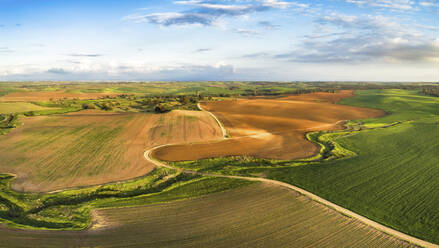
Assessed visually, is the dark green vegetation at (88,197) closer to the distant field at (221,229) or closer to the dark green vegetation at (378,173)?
the distant field at (221,229)

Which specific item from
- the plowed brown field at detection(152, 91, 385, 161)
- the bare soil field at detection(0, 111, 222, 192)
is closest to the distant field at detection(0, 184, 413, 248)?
the bare soil field at detection(0, 111, 222, 192)

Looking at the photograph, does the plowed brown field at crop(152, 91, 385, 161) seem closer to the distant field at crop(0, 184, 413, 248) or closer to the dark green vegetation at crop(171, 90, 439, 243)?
the dark green vegetation at crop(171, 90, 439, 243)

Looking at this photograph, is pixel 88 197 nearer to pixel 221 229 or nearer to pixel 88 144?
pixel 221 229

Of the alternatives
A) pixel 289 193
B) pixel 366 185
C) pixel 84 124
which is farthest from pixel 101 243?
pixel 84 124

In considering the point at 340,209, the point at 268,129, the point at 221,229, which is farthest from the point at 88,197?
the point at 268,129

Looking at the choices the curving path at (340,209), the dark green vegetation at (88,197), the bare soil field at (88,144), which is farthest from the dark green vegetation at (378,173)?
the bare soil field at (88,144)
